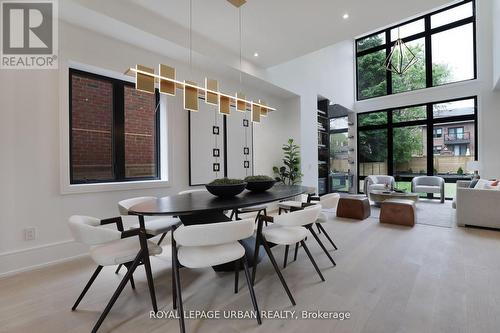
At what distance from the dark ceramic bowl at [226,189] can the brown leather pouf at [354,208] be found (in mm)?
3146

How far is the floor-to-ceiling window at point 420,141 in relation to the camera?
668 cm

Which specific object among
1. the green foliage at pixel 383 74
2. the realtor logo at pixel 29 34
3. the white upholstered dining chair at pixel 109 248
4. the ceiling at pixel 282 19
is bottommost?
the white upholstered dining chair at pixel 109 248

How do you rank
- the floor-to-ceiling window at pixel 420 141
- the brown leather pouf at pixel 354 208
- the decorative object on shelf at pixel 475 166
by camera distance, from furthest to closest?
the floor-to-ceiling window at pixel 420 141
the decorative object on shelf at pixel 475 166
the brown leather pouf at pixel 354 208

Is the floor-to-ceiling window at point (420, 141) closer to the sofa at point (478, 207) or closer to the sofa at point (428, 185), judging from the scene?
the sofa at point (428, 185)

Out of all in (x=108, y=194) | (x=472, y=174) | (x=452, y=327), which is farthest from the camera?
(x=472, y=174)

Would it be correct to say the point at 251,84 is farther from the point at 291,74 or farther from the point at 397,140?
the point at 397,140

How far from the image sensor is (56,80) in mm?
2750

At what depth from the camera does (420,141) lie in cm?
731

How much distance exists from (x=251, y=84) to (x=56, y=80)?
128 inches

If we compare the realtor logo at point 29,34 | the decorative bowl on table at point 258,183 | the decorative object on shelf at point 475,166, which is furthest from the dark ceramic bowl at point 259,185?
the decorative object on shelf at point 475,166

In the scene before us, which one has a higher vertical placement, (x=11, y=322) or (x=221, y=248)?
(x=221, y=248)

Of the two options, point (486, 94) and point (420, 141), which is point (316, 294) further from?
point (486, 94)

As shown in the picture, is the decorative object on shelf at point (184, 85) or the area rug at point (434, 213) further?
the area rug at point (434, 213)

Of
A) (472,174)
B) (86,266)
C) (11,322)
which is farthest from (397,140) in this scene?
(11,322)
